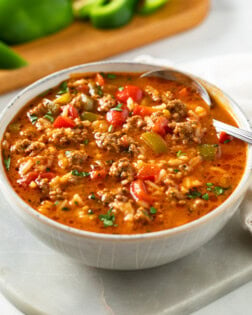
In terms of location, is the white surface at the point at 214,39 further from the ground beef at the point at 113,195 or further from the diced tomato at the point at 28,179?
the ground beef at the point at 113,195

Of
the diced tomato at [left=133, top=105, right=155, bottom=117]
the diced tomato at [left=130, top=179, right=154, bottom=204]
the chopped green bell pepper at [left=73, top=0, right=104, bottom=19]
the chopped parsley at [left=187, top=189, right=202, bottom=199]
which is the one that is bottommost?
the chopped green bell pepper at [left=73, top=0, right=104, bottom=19]

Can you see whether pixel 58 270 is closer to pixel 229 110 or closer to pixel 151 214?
pixel 151 214

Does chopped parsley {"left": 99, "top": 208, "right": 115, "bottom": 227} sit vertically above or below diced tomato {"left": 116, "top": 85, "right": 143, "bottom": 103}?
below

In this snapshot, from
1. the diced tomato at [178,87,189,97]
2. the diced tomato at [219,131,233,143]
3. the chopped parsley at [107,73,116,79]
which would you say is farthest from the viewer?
the chopped parsley at [107,73,116,79]

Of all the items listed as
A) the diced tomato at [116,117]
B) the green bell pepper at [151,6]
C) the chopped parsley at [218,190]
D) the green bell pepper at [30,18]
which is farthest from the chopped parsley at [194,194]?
the green bell pepper at [151,6]

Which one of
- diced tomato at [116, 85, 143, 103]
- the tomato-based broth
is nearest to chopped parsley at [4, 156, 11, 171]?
the tomato-based broth

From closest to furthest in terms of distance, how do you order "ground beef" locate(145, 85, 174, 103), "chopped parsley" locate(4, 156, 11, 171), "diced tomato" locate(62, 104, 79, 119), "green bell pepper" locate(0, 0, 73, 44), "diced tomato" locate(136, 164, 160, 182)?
"diced tomato" locate(136, 164, 160, 182), "chopped parsley" locate(4, 156, 11, 171), "diced tomato" locate(62, 104, 79, 119), "ground beef" locate(145, 85, 174, 103), "green bell pepper" locate(0, 0, 73, 44)

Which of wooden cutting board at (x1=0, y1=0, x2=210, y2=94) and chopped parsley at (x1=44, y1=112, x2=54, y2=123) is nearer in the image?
chopped parsley at (x1=44, y1=112, x2=54, y2=123)

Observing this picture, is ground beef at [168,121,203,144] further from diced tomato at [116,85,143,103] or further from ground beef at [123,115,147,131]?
diced tomato at [116,85,143,103]
